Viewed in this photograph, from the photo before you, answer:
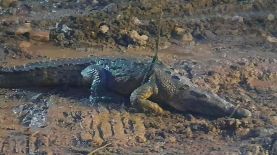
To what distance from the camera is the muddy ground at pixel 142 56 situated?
19.0ft

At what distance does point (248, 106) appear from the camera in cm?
657

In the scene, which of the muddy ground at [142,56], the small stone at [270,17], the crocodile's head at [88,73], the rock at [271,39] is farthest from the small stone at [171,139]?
the small stone at [270,17]

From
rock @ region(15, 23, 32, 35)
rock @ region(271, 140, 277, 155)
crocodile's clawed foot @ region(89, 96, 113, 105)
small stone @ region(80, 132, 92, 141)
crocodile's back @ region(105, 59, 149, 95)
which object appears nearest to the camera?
rock @ region(271, 140, 277, 155)

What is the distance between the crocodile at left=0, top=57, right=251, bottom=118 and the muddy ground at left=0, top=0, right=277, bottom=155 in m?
0.12

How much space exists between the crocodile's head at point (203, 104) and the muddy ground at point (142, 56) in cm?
8

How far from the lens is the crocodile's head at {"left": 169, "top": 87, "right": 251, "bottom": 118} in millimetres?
6234

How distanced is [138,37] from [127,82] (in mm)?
1755

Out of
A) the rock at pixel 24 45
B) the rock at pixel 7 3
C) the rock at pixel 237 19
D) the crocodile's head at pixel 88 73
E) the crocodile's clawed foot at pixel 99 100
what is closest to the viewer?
the crocodile's clawed foot at pixel 99 100

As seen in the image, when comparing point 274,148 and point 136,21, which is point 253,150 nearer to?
point 274,148

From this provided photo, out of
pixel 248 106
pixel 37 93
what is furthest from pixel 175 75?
pixel 37 93

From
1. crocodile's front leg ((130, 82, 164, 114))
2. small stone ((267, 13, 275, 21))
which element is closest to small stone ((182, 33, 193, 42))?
small stone ((267, 13, 275, 21))

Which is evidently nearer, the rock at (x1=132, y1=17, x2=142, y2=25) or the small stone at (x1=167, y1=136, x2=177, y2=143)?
the small stone at (x1=167, y1=136, x2=177, y2=143)

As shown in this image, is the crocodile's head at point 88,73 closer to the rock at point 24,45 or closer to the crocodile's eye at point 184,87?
the crocodile's eye at point 184,87

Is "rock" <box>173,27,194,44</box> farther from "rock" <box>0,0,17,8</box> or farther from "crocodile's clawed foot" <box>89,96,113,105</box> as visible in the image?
"rock" <box>0,0,17,8</box>
